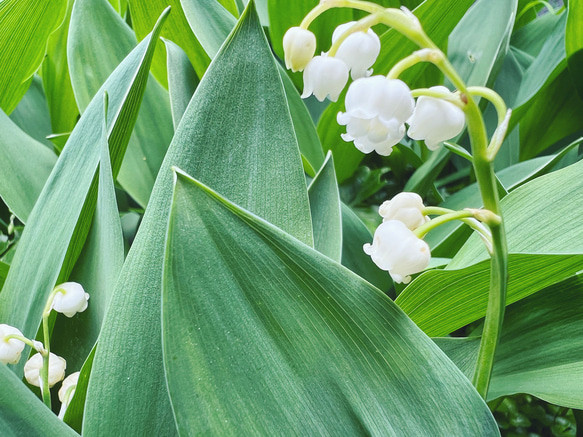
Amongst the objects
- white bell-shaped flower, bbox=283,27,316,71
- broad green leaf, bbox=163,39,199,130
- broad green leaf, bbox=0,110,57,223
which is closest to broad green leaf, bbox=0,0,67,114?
broad green leaf, bbox=0,110,57,223

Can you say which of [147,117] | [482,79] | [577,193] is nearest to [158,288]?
[577,193]

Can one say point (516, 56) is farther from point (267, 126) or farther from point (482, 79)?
point (267, 126)

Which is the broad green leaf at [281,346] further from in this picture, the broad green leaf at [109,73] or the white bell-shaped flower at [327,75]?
the broad green leaf at [109,73]

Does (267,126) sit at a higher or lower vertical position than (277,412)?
higher

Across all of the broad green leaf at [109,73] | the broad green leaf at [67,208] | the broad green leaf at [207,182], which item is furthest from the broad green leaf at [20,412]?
the broad green leaf at [109,73]

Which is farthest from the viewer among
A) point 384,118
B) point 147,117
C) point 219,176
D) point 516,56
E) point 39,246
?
point 516,56

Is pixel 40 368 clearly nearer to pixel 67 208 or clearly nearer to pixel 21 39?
pixel 67 208
